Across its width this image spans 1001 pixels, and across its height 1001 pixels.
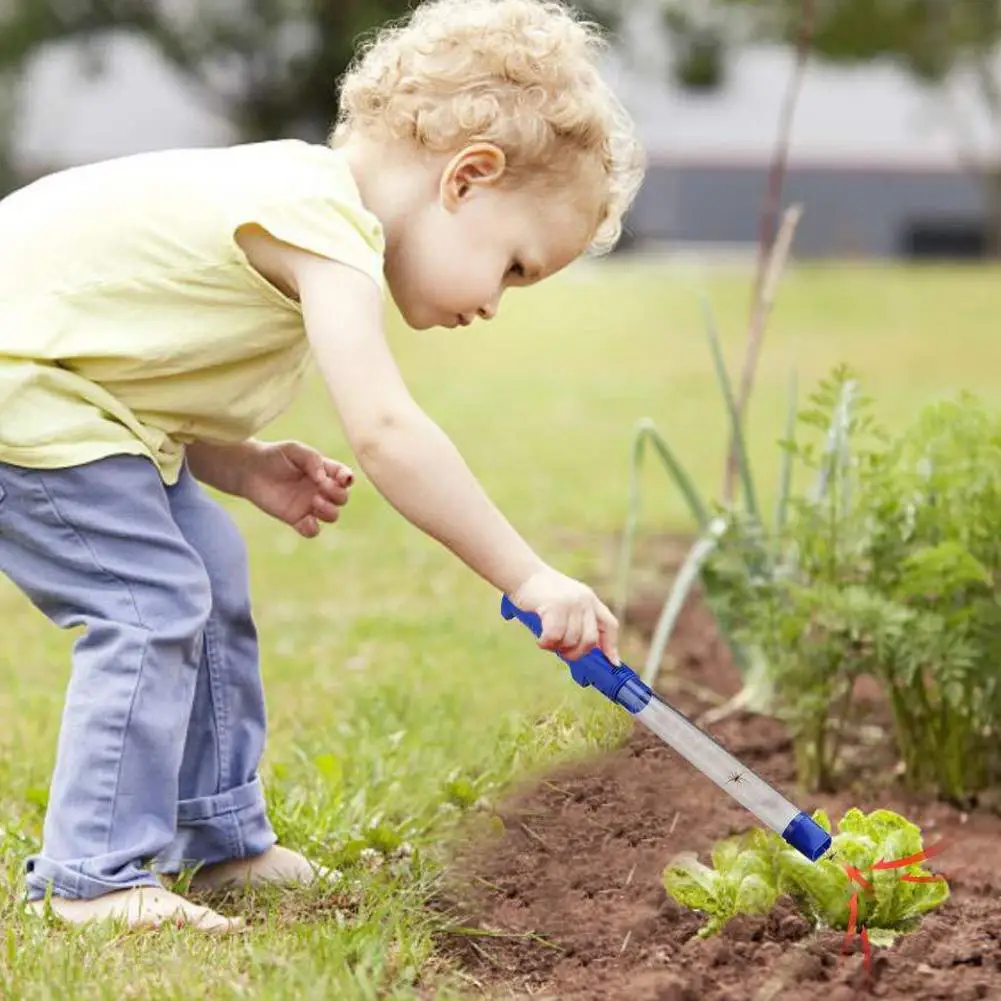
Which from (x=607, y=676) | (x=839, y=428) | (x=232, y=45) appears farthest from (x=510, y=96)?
(x=232, y=45)

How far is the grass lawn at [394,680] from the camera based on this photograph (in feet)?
6.09

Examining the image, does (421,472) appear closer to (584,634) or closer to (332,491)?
(584,634)

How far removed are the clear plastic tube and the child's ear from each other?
0.63 m

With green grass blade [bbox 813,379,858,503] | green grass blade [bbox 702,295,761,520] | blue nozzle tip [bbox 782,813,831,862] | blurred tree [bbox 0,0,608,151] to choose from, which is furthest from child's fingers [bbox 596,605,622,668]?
blurred tree [bbox 0,0,608,151]

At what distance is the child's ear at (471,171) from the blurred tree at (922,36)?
20380 mm

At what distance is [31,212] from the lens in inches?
84.7

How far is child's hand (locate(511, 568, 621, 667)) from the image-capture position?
1.83 meters

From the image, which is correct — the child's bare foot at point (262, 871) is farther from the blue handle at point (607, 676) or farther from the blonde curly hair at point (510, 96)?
the blonde curly hair at point (510, 96)

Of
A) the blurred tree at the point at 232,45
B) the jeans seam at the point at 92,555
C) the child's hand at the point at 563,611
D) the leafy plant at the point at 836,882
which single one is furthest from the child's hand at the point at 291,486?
the blurred tree at the point at 232,45

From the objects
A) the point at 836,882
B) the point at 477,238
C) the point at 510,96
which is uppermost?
the point at 510,96

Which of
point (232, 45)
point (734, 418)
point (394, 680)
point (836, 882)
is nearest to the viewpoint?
point (836, 882)

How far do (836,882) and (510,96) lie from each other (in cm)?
98

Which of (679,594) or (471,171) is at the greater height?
(471,171)

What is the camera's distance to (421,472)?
188cm
